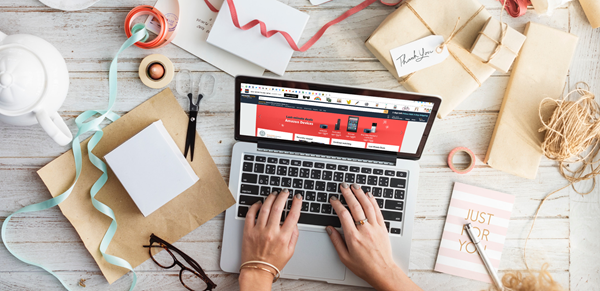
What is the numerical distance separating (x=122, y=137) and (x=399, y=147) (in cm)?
72

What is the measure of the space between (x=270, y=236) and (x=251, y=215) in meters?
0.07

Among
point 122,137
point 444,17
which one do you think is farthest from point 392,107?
point 122,137

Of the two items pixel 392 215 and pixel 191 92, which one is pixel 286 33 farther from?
pixel 392 215

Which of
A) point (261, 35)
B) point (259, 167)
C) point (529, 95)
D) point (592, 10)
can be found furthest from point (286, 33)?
point (592, 10)

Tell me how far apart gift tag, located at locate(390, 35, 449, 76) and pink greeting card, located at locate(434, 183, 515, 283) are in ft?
1.11

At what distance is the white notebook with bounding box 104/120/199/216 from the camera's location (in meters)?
0.84

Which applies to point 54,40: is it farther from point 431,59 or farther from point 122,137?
point 431,59

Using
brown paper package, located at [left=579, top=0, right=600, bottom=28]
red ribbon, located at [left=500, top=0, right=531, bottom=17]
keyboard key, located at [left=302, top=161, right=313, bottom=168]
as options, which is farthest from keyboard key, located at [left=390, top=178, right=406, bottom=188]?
brown paper package, located at [left=579, top=0, right=600, bottom=28]

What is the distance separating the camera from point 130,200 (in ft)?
2.87

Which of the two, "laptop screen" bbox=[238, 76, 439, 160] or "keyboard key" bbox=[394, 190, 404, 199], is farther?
"keyboard key" bbox=[394, 190, 404, 199]

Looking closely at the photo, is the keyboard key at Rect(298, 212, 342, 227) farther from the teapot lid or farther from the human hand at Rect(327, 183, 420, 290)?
the teapot lid

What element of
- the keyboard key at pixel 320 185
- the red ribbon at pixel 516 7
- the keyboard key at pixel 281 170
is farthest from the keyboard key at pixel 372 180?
Answer: the red ribbon at pixel 516 7

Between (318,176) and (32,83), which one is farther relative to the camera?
(318,176)

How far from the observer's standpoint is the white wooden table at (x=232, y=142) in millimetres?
889
